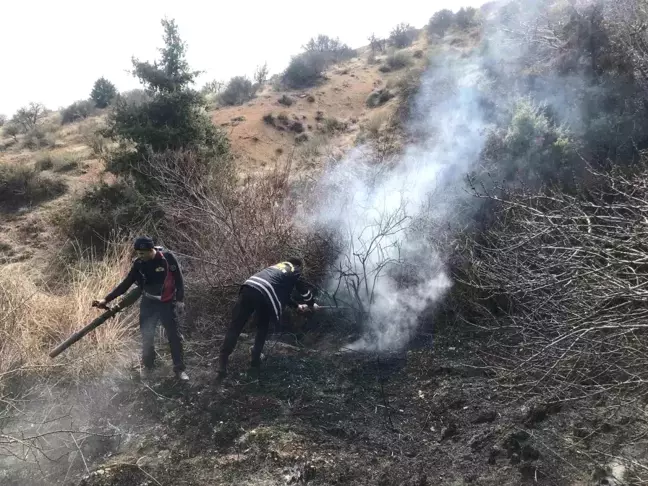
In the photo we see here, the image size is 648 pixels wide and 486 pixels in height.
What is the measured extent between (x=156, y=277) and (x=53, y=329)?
1.73 meters

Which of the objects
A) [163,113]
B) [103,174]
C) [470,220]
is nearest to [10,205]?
[103,174]

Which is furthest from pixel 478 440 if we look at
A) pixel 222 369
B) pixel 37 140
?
pixel 37 140

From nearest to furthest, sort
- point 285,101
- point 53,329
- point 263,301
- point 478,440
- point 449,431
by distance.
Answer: point 478,440, point 449,431, point 263,301, point 53,329, point 285,101

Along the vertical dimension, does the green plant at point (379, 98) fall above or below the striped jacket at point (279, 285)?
above

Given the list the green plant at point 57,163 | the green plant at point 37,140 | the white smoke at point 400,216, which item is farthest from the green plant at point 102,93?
the white smoke at point 400,216

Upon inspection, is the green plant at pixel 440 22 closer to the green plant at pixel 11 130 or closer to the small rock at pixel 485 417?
the green plant at pixel 11 130

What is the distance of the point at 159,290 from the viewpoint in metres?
5.38

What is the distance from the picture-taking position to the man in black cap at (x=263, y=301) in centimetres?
527

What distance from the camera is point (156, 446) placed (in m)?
4.60

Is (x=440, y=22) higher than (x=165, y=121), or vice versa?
(x=440, y=22)

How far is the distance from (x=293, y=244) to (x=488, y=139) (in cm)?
494

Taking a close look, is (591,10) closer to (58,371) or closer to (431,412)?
(431,412)

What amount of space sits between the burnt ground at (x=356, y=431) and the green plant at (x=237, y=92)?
839 inches

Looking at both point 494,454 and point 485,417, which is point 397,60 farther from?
point 494,454
